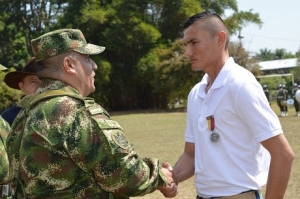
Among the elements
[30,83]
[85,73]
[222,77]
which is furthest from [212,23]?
[30,83]

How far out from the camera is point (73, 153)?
8.83 ft

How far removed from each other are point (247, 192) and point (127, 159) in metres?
0.74

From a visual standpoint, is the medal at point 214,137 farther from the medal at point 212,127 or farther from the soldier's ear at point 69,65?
the soldier's ear at point 69,65

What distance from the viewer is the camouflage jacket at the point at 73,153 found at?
2697 millimetres

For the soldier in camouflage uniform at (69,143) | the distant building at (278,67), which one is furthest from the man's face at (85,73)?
the distant building at (278,67)

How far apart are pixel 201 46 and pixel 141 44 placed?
39.0 meters

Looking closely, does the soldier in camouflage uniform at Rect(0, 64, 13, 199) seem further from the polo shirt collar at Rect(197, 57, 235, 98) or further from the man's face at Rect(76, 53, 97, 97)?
the polo shirt collar at Rect(197, 57, 235, 98)

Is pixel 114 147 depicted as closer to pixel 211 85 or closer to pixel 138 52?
pixel 211 85

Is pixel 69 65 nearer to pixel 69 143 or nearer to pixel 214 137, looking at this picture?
pixel 69 143

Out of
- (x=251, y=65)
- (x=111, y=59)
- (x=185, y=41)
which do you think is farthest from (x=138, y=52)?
(x=185, y=41)

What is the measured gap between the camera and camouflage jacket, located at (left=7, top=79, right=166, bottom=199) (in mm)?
2697

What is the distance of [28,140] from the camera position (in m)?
2.77

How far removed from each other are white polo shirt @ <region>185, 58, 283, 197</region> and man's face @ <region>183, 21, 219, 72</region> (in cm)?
14

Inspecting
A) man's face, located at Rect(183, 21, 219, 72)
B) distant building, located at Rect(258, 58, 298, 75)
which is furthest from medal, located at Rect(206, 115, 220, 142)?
distant building, located at Rect(258, 58, 298, 75)
